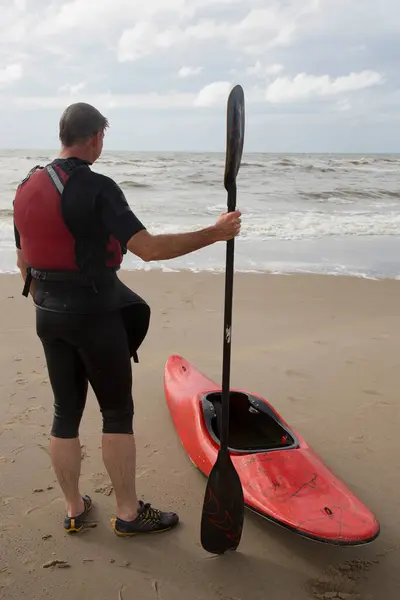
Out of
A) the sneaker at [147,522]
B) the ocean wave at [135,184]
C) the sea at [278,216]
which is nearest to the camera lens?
the sneaker at [147,522]

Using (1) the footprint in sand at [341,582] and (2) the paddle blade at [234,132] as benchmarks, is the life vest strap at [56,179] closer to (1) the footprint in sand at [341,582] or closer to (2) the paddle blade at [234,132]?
(2) the paddle blade at [234,132]

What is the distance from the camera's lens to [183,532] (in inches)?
92.8

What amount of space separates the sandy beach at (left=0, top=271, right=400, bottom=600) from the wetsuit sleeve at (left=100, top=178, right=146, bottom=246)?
128cm

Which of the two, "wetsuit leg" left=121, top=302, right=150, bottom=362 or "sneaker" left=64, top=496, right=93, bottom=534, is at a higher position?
"wetsuit leg" left=121, top=302, right=150, bottom=362

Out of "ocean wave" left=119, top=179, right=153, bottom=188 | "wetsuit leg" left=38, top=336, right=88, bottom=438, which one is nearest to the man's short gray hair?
"wetsuit leg" left=38, top=336, right=88, bottom=438

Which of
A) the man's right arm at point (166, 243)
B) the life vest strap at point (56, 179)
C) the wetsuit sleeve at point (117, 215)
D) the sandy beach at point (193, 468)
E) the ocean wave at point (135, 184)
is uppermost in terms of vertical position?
the life vest strap at point (56, 179)

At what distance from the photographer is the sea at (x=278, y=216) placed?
7.53 metres

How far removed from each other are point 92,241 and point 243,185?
60.4ft

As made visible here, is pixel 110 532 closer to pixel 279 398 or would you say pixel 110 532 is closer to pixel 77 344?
pixel 77 344

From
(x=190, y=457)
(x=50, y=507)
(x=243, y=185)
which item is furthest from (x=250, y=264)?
(x=243, y=185)

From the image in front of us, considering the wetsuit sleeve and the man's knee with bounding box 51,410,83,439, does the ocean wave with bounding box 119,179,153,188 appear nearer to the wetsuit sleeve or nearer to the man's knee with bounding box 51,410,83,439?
the man's knee with bounding box 51,410,83,439

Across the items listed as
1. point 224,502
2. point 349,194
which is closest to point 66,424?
point 224,502

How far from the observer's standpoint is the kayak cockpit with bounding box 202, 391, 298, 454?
9.16ft

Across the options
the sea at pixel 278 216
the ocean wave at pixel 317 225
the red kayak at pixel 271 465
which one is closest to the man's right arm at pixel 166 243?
the red kayak at pixel 271 465
